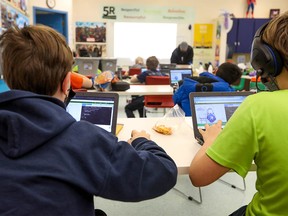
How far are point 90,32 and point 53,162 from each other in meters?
8.15

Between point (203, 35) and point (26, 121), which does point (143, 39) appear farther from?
point (26, 121)

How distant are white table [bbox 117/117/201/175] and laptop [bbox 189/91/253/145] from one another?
8 centimetres

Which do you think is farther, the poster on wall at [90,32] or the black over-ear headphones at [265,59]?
the poster on wall at [90,32]

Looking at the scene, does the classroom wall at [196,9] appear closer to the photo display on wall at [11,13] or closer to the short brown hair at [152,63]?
the photo display on wall at [11,13]

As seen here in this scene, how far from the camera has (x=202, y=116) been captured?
151cm

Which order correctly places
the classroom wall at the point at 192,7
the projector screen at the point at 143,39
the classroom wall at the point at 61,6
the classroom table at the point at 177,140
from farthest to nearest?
the projector screen at the point at 143,39
the classroom wall at the point at 192,7
the classroom wall at the point at 61,6
the classroom table at the point at 177,140

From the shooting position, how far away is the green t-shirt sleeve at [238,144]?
81 cm

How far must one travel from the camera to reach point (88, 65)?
389 cm

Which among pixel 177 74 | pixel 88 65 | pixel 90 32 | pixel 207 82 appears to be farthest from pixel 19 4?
pixel 90 32

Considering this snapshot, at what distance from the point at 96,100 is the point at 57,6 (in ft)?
20.2

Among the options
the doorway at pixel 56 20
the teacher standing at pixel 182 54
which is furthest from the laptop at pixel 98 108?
the doorway at pixel 56 20

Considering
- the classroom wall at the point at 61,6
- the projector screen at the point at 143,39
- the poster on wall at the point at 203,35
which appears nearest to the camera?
the classroom wall at the point at 61,6

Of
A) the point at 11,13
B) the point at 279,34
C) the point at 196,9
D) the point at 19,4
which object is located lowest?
the point at 279,34

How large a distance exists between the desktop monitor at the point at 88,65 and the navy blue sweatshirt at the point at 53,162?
3230 millimetres
